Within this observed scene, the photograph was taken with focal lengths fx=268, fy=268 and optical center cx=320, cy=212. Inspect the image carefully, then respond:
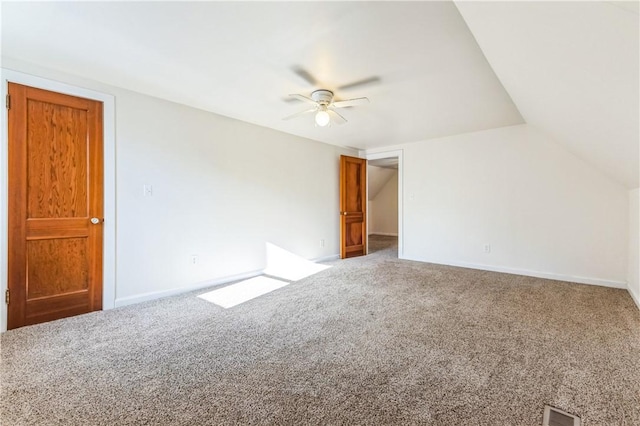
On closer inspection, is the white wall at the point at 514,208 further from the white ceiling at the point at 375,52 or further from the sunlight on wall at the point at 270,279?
the sunlight on wall at the point at 270,279

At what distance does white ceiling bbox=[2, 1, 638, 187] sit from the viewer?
1409mm

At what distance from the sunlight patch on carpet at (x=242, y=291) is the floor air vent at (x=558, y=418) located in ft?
8.21

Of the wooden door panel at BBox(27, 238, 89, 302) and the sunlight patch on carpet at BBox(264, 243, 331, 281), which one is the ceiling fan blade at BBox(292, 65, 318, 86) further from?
the wooden door panel at BBox(27, 238, 89, 302)

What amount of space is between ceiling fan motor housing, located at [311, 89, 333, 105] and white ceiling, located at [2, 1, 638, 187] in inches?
3.3

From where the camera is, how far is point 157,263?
3.04 meters

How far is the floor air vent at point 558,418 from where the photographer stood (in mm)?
1256

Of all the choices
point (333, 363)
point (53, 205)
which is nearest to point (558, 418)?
point (333, 363)

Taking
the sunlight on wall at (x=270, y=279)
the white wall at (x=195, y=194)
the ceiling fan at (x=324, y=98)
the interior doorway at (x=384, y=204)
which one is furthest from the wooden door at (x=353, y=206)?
the ceiling fan at (x=324, y=98)

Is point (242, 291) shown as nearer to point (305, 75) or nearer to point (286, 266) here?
point (286, 266)

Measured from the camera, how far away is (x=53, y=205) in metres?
2.48

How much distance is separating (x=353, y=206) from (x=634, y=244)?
3778 mm

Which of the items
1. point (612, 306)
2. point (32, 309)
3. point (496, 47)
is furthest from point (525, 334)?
point (32, 309)

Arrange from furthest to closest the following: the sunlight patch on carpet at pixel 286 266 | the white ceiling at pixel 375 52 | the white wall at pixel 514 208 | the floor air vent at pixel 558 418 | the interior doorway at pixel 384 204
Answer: the interior doorway at pixel 384 204
the sunlight patch on carpet at pixel 286 266
the white wall at pixel 514 208
the white ceiling at pixel 375 52
the floor air vent at pixel 558 418

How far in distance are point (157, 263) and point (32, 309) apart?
1.01 meters
